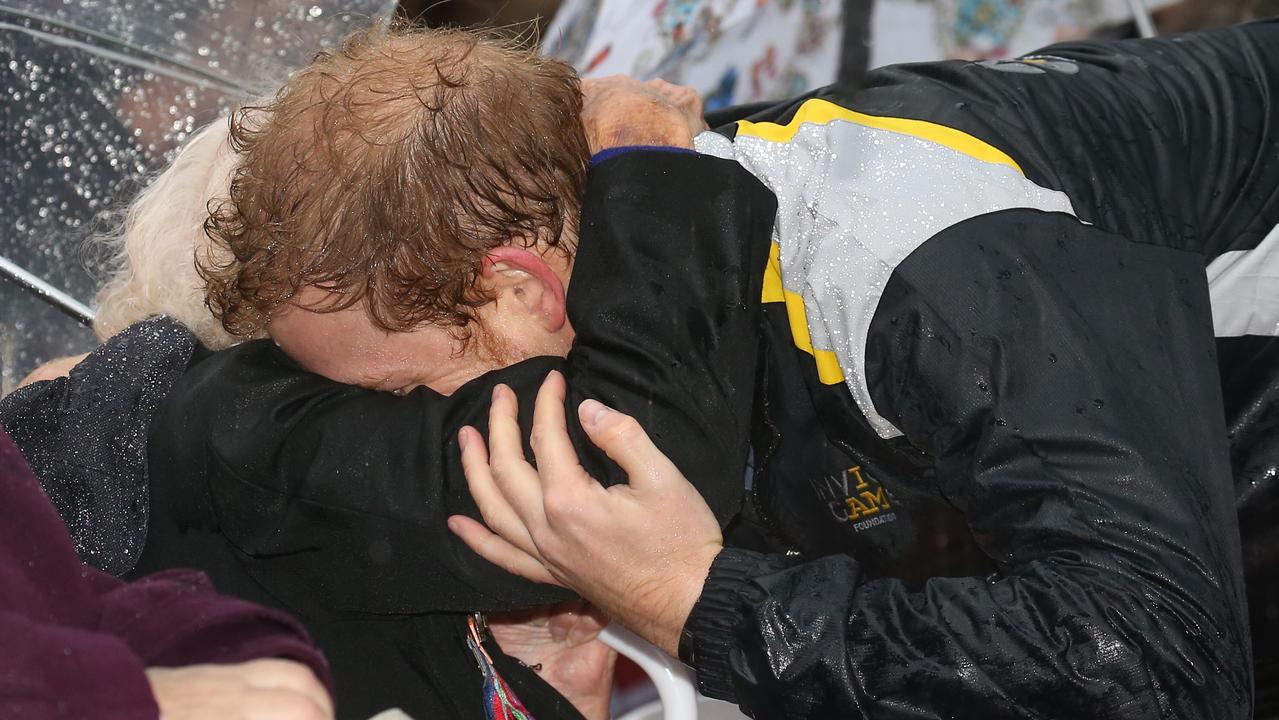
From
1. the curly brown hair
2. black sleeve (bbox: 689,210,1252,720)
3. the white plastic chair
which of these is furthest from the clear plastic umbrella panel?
black sleeve (bbox: 689,210,1252,720)

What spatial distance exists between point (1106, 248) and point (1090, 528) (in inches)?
11.0

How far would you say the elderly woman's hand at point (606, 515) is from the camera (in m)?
1.11

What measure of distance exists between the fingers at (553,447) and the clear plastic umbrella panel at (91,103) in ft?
2.61

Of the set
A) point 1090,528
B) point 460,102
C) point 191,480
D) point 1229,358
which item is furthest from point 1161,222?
point 191,480

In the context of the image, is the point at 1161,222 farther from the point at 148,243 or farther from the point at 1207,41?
the point at 148,243

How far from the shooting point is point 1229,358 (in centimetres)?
134

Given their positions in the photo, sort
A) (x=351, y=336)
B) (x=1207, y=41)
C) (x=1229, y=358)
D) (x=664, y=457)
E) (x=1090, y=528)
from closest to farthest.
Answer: (x=1090, y=528) → (x=664, y=457) → (x=351, y=336) → (x=1229, y=358) → (x=1207, y=41)

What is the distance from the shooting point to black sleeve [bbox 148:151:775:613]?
3.77ft

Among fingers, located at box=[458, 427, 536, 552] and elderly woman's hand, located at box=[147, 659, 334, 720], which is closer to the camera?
elderly woman's hand, located at box=[147, 659, 334, 720]

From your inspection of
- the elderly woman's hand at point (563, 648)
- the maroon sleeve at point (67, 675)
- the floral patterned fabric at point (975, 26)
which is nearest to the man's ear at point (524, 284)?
the elderly woman's hand at point (563, 648)

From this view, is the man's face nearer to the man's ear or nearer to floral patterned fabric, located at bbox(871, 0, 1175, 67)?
the man's ear

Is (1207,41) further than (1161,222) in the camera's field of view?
Yes

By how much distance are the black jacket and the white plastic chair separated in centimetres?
17

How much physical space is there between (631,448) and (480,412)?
177 millimetres
